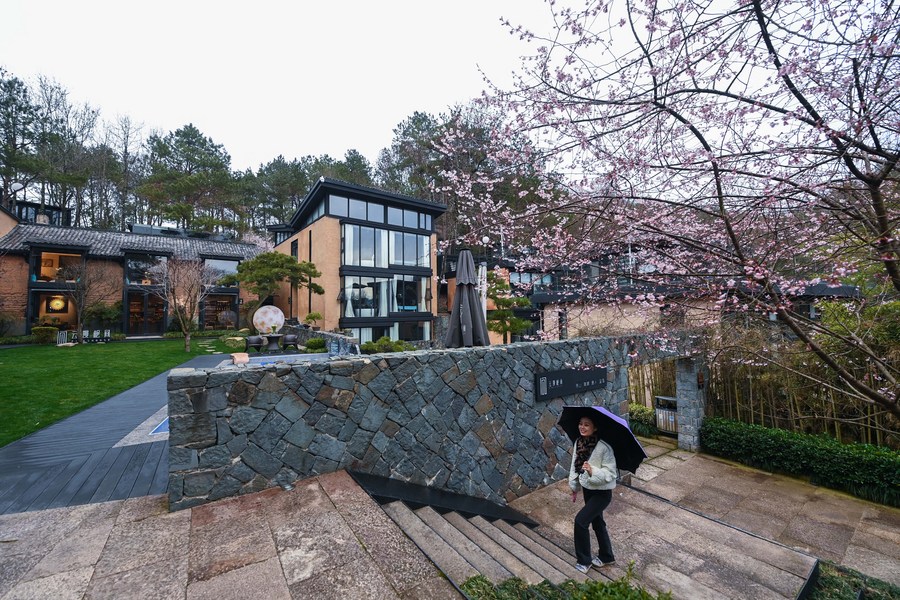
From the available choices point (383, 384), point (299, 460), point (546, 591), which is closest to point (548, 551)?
point (546, 591)

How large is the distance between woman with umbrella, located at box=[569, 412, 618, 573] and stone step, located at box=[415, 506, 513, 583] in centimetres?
109

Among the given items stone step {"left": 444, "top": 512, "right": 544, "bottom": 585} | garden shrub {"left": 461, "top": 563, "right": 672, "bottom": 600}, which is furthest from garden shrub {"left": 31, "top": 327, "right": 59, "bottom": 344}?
garden shrub {"left": 461, "top": 563, "right": 672, "bottom": 600}

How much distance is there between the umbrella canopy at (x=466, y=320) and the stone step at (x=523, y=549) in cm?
282

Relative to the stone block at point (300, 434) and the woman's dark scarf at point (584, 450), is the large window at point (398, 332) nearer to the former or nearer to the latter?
the stone block at point (300, 434)

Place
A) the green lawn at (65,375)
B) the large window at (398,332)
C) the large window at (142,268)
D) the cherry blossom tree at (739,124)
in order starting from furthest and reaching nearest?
1. the large window at (142,268)
2. the large window at (398,332)
3. the green lawn at (65,375)
4. the cherry blossom tree at (739,124)

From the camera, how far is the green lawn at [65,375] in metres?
6.42

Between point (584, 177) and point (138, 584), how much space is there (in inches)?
203

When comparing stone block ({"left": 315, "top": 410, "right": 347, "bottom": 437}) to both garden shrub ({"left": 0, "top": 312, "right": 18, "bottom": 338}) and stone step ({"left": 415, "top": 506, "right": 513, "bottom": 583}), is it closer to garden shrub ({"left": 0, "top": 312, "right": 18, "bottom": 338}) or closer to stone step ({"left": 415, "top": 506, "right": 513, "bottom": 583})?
stone step ({"left": 415, "top": 506, "right": 513, "bottom": 583})

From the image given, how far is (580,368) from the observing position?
6277 millimetres

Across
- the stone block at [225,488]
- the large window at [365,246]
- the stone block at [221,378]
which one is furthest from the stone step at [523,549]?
the large window at [365,246]

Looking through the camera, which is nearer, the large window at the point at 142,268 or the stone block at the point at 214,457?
the stone block at the point at 214,457

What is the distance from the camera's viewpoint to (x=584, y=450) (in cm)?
359

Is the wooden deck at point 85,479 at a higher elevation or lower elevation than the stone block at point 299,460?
lower

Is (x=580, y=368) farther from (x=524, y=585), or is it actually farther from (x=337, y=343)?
(x=337, y=343)
